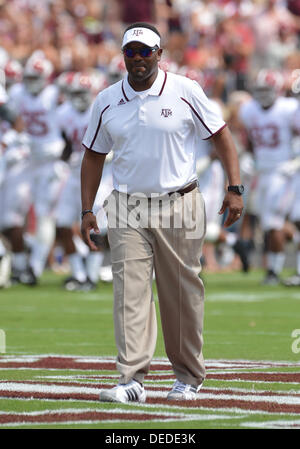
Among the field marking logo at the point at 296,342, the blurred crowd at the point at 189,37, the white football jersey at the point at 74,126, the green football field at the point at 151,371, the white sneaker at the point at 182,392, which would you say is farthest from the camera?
the blurred crowd at the point at 189,37

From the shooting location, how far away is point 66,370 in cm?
711

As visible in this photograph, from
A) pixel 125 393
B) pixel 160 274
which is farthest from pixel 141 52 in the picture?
pixel 125 393

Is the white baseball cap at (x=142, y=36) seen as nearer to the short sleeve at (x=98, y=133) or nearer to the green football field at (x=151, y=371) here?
the short sleeve at (x=98, y=133)

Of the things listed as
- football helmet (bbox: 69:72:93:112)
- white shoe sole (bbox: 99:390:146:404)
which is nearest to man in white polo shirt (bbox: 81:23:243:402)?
white shoe sole (bbox: 99:390:146:404)

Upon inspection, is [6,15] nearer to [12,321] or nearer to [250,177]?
[250,177]

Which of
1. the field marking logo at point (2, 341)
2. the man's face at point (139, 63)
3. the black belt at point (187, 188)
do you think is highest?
the man's face at point (139, 63)

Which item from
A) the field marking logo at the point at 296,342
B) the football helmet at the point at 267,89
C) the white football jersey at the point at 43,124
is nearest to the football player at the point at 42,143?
the white football jersey at the point at 43,124

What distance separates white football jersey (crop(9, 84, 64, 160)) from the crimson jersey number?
2.38 metres

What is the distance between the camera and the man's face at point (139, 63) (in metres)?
5.83

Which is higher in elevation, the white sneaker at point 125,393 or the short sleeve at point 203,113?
the short sleeve at point 203,113

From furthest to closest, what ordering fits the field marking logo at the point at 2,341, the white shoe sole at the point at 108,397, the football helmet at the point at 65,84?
1. the football helmet at the point at 65,84
2. the field marking logo at the point at 2,341
3. the white shoe sole at the point at 108,397

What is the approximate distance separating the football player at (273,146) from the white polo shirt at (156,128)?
9.03 metres
